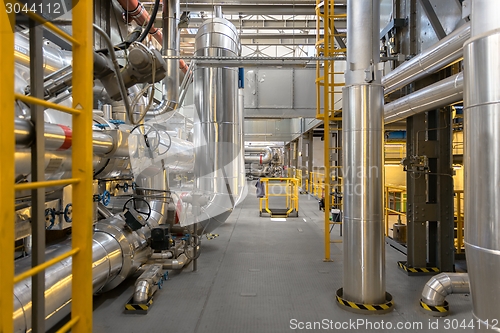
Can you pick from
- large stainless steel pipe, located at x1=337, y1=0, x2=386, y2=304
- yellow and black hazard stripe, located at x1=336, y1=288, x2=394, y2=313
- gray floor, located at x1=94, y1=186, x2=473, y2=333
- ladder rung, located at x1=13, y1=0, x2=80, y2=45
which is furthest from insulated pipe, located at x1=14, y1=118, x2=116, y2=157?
yellow and black hazard stripe, located at x1=336, y1=288, x2=394, y2=313

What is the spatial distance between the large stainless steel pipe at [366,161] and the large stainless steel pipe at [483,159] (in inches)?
60.1

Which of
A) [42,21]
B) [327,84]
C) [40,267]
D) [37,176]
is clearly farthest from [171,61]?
[40,267]

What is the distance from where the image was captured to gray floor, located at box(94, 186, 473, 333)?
Result: 2.91 m

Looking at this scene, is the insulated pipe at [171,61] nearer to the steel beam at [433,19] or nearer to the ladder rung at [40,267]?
the steel beam at [433,19]

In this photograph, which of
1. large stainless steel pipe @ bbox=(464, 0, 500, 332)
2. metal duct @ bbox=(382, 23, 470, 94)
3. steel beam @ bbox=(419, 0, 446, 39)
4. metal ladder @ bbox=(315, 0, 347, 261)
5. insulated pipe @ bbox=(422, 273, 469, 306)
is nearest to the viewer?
large stainless steel pipe @ bbox=(464, 0, 500, 332)

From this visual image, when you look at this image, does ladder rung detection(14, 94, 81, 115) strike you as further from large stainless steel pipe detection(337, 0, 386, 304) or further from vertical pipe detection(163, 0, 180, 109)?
vertical pipe detection(163, 0, 180, 109)

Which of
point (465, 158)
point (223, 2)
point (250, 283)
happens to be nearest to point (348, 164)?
point (465, 158)

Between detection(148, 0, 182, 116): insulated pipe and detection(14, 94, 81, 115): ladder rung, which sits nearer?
detection(14, 94, 81, 115): ladder rung

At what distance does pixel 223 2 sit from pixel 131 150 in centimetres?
385

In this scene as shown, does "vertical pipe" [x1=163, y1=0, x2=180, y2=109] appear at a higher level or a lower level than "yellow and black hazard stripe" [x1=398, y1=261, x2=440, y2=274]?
higher

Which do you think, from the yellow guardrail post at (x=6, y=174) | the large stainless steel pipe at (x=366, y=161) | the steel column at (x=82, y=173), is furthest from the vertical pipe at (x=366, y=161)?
the yellow guardrail post at (x=6, y=174)

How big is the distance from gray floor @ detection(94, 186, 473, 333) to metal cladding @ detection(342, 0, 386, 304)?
14.5 inches

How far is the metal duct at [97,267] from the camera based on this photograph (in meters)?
Result: 1.96

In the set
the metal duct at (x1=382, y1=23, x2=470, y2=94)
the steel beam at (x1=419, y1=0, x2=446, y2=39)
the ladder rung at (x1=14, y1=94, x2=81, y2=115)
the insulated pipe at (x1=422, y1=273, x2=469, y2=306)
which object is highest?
the steel beam at (x1=419, y1=0, x2=446, y2=39)
